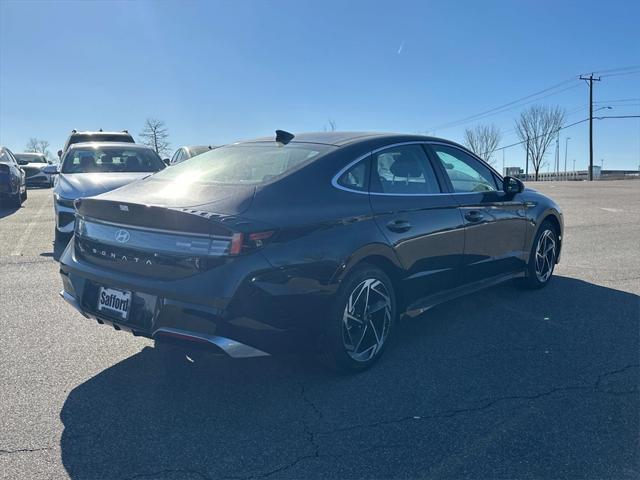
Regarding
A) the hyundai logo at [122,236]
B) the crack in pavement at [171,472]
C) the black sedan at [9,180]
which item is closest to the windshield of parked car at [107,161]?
A: the black sedan at [9,180]

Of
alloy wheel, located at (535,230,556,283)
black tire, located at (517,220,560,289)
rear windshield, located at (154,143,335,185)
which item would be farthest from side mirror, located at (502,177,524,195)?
rear windshield, located at (154,143,335,185)

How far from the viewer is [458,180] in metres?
4.56

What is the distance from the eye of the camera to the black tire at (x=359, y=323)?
3.33 metres

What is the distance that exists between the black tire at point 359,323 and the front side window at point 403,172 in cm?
66

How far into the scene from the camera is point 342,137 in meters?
4.04

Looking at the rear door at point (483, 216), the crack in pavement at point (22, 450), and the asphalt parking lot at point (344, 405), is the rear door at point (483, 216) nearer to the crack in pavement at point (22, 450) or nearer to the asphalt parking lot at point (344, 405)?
the asphalt parking lot at point (344, 405)

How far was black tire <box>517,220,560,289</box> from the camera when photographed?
5539mm

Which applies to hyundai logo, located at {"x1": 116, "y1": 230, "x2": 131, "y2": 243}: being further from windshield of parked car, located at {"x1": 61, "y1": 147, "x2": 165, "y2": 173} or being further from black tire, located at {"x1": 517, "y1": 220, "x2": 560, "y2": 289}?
windshield of parked car, located at {"x1": 61, "y1": 147, "x2": 165, "y2": 173}

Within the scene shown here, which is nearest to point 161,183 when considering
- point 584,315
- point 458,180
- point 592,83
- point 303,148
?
point 303,148

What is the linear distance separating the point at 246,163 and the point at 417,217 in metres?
1.30

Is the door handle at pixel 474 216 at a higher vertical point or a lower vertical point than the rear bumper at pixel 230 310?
higher

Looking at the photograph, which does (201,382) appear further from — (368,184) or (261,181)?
(368,184)

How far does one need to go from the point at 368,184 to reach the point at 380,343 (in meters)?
1.11

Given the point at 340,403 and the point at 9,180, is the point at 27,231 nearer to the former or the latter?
the point at 9,180
